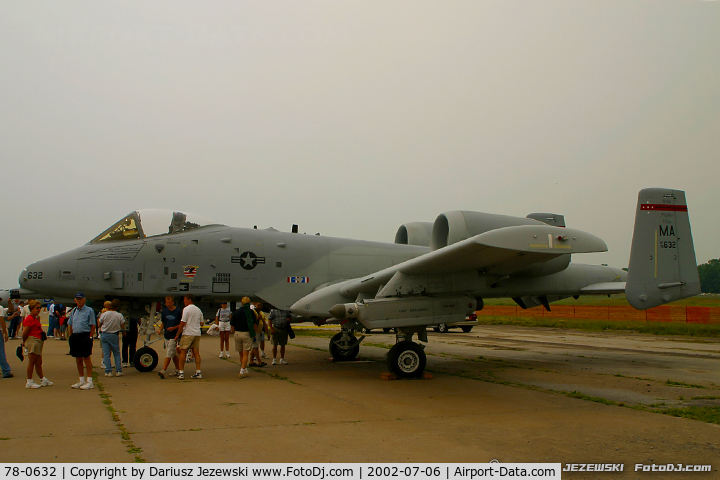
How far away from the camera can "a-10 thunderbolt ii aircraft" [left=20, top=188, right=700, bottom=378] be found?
28.6 ft

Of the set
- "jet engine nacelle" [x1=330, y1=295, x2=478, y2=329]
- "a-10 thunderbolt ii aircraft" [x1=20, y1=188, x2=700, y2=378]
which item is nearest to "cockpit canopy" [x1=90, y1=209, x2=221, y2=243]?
"a-10 thunderbolt ii aircraft" [x1=20, y1=188, x2=700, y2=378]

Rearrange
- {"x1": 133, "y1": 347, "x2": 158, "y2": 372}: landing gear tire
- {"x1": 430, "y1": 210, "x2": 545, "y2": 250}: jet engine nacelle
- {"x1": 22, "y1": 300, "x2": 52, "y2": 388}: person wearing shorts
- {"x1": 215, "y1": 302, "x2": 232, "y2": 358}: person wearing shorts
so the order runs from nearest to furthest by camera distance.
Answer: {"x1": 22, "y1": 300, "x2": 52, "y2": 388}: person wearing shorts
{"x1": 430, "y1": 210, "x2": 545, "y2": 250}: jet engine nacelle
{"x1": 133, "y1": 347, "x2": 158, "y2": 372}: landing gear tire
{"x1": 215, "y1": 302, "x2": 232, "y2": 358}: person wearing shorts

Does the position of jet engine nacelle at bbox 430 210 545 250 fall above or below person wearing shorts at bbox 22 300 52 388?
above

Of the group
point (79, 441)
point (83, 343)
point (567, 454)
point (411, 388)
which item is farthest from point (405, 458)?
point (83, 343)

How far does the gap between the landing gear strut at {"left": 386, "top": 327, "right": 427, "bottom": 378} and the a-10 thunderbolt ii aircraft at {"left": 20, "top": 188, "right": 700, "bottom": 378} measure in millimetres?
18

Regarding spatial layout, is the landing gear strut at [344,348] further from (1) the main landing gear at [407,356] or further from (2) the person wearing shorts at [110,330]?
(2) the person wearing shorts at [110,330]

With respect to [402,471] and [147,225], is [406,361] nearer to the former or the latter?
[402,471]

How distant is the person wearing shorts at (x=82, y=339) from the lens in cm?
802

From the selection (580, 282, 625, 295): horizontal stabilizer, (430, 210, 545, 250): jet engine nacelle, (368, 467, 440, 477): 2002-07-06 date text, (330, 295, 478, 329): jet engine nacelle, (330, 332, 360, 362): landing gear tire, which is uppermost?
(430, 210, 545, 250): jet engine nacelle

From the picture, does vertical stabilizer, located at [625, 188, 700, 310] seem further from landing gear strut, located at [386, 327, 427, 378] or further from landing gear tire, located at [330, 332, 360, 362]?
landing gear tire, located at [330, 332, 360, 362]

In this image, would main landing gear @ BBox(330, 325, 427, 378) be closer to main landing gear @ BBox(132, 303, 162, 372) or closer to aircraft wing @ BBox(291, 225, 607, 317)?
aircraft wing @ BBox(291, 225, 607, 317)

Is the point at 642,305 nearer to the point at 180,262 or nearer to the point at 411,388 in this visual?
the point at 411,388

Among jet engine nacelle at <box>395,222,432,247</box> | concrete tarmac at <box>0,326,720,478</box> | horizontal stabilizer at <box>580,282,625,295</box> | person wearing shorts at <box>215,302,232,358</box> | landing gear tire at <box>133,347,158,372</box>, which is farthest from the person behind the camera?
person wearing shorts at <box>215,302,232,358</box>

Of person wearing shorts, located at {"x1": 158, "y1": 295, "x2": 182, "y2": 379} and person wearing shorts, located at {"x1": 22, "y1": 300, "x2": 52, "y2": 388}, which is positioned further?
person wearing shorts, located at {"x1": 158, "y1": 295, "x2": 182, "y2": 379}
